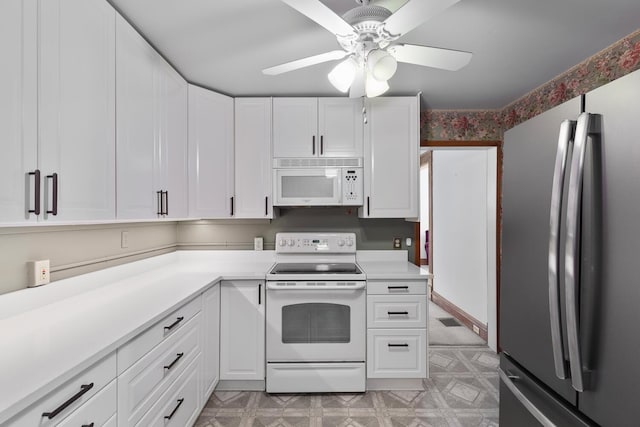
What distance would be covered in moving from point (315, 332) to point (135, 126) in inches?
71.7

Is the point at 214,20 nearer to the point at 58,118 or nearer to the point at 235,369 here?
the point at 58,118

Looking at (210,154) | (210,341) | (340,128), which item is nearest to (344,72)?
(340,128)

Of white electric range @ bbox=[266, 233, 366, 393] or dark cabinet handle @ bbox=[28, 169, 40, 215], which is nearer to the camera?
dark cabinet handle @ bbox=[28, 169, 40, 215]

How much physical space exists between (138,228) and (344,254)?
1.75m

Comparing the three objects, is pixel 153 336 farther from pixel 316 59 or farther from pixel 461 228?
pixel 461 228

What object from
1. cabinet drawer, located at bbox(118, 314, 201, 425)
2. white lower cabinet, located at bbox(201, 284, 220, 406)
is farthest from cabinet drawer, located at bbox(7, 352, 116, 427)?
white lower cabinet, located at bbox(201, 284, 220, 406)

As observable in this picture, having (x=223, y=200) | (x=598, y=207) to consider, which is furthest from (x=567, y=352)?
(x=223, y=200)

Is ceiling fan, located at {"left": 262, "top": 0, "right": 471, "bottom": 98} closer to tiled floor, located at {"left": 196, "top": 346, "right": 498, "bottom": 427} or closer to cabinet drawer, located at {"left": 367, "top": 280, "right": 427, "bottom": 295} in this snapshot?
cabinet drawer, located at {"left": 367, "top": 280, "right": 427, "bottom": 295}

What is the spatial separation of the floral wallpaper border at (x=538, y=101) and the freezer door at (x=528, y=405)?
6.32ft

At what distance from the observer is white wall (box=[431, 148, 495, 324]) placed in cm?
326

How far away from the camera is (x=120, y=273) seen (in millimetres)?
2020

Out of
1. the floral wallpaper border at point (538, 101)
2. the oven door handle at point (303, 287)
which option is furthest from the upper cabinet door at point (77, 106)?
the floral wallpaper border at point (538, 101)

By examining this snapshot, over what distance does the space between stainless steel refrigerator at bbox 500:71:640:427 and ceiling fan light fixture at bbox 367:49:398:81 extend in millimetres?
633

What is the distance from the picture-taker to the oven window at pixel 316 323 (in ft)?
7.40
